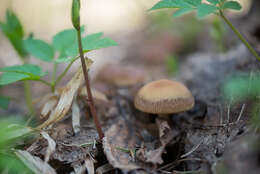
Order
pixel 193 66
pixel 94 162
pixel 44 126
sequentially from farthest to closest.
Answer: pixel 193 66
pixel 44 126
pixel 94 162

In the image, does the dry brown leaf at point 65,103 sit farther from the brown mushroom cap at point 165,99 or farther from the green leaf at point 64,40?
the brown mushroom cap at point 165,99

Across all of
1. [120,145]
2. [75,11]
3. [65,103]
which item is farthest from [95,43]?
[120,145]

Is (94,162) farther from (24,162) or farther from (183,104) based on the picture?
(183,104)

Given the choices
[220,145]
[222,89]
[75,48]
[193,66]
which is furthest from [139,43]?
[220,145]

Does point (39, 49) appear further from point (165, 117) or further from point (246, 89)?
point (246, 89)

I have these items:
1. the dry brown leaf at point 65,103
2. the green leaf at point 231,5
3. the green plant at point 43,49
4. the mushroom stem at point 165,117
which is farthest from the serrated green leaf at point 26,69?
the green leaf at point 231,5

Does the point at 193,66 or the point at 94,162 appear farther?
the point at 193,66
